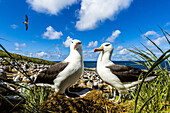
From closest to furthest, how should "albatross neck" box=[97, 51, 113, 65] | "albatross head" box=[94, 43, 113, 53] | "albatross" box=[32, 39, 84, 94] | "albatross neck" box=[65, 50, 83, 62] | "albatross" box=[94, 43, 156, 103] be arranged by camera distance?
"albatross" box=[32, 39, 84, 94]
"albatross neck" box=[65, 50, 83, 62]
"albatross" box=[94, 43, 156, 103]
"albatross neck" box=[97, 51, 113, 65]
"albatross head" box=[94, 43, 113, 53]

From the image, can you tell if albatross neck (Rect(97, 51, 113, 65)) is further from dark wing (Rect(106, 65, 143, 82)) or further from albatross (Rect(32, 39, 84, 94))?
albatross (Rect(32, 39, 84, 94))

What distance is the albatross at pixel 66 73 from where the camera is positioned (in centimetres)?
281

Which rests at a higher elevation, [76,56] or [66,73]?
[76,56]

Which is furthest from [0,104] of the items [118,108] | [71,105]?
[118,108]

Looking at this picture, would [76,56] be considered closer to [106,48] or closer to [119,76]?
[106,48]

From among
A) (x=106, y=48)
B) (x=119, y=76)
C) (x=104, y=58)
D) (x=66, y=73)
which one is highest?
(x=106, y=48)

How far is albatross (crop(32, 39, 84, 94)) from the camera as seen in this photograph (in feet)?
9.23

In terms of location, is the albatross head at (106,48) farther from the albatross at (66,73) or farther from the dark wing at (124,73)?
the albatross at (66,73)

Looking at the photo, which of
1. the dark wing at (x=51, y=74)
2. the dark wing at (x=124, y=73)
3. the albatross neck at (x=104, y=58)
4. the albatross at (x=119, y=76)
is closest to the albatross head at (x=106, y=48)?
the albatross neck at (x=104, y=58)

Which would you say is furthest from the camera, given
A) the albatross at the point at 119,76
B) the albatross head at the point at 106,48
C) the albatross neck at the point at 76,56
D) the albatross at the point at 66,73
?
the albatross head at the point at 106,48

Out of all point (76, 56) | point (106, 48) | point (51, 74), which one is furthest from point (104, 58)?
point (51, 74)

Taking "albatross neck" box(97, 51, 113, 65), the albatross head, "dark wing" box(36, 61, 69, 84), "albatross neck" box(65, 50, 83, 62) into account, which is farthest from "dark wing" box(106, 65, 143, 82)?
"dark wing" box(36, 61, 69, 84)

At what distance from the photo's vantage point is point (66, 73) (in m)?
2.79

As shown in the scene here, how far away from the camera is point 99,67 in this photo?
11.2ft
